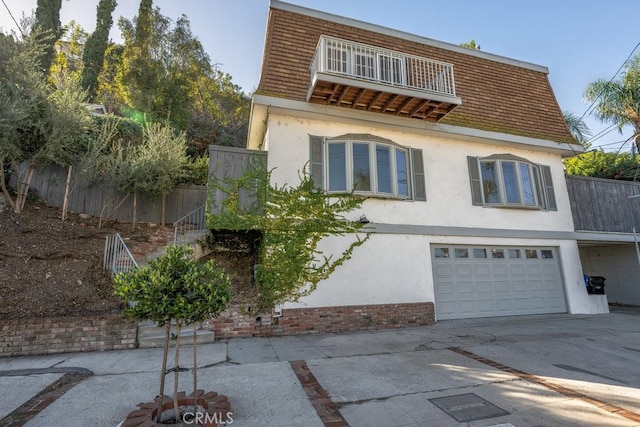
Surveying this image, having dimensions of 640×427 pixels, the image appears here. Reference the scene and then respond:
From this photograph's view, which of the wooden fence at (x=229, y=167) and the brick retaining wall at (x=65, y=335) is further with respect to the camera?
the wooden fence at (x=229, y=167)

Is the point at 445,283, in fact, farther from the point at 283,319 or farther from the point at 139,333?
the point at 139,333

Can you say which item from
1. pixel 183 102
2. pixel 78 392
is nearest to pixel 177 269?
pixel 78 392

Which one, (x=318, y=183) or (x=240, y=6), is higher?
(x=240, y=6)

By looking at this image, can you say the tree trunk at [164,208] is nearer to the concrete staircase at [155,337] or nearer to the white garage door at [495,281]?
the concrete staircase at [155,337]

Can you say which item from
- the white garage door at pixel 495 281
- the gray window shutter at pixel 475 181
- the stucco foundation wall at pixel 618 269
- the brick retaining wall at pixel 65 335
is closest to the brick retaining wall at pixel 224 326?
the brick retaining wall at pixel 65 335

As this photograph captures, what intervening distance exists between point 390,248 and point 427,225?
1.27 metres

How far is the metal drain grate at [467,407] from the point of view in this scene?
122 inches

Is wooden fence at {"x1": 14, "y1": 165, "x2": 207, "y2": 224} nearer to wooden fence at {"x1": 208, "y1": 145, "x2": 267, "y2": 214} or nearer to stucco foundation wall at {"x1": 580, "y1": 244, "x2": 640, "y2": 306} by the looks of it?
wooden fence at {"x1": 208, "y1": 145, "x2": 267, "y2": 214}

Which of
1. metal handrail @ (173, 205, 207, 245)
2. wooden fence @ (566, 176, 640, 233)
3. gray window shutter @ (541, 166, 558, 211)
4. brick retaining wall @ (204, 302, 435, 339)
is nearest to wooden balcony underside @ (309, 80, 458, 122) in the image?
gray window shutter @ (541, 166, 558, 211)

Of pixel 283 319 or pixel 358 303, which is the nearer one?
pixel 283 319

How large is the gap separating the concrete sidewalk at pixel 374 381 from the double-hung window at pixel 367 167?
3601 mm

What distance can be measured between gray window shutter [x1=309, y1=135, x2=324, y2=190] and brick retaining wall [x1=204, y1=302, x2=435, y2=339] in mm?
3023

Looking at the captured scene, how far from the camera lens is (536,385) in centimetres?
389

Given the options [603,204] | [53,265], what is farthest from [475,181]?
[53,265]
